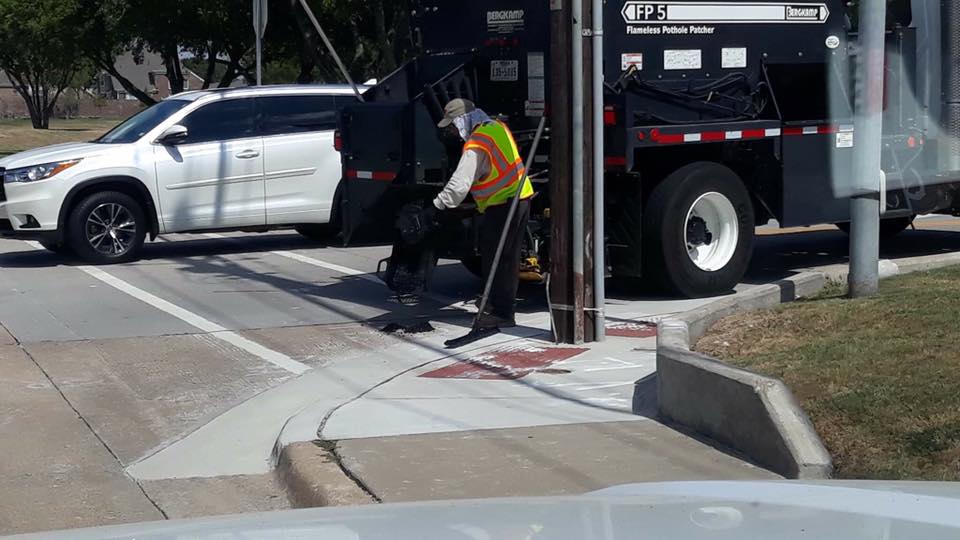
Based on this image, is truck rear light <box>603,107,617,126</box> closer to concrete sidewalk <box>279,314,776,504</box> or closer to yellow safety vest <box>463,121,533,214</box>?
yellow safety vest <box>463,121,533,214</box>

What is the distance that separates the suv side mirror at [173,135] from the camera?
563 inches

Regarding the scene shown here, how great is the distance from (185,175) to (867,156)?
7.85 meters

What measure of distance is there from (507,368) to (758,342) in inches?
69.2

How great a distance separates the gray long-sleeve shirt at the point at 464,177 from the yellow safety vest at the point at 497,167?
47 millimetres

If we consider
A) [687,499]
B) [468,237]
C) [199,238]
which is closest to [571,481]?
[687,499]

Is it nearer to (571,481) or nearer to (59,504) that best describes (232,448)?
(59,504)

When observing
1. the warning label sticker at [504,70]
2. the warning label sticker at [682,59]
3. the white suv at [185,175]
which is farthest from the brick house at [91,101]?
the warning label sticker at [682,59]

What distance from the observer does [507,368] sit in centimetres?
881

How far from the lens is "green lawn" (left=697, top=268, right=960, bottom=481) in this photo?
5.73 metres

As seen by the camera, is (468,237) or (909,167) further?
(909,167)

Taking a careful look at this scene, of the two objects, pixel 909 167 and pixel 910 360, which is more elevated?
pixel 909 167

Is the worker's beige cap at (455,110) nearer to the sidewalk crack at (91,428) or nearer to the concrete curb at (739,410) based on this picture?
the concrete curb at (739,410)

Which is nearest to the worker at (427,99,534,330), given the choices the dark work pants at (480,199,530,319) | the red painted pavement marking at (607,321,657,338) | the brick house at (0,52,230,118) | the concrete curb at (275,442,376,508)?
the dark work pants at (480,199,530,319)

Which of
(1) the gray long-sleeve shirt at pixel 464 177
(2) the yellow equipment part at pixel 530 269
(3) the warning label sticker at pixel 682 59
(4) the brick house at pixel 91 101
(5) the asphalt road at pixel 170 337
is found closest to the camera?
(5) the asphalt road at pixel 170 337
